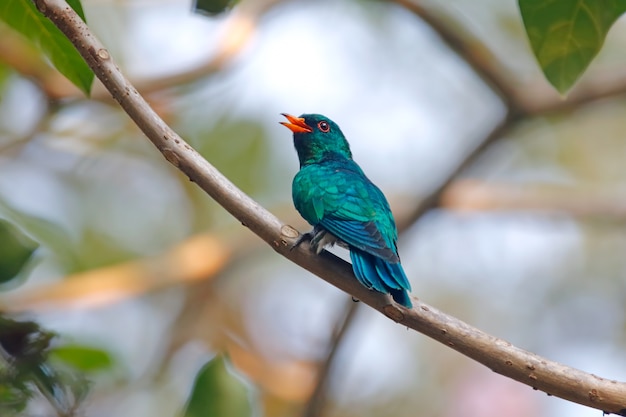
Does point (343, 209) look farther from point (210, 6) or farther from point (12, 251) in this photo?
point (12, 251)

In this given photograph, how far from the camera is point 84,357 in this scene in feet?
9.84

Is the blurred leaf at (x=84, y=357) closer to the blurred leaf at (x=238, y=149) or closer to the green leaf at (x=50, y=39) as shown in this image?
the green leaf at (x=50, y=39)

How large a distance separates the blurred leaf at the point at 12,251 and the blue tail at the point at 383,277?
986 millimetres

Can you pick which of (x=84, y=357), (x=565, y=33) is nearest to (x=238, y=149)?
(x=84, y=357)

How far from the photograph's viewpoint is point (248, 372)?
21.7 ft

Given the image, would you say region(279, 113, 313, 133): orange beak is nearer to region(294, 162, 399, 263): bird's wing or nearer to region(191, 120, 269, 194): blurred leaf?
region(294, 162, 399, 263): bird's wing

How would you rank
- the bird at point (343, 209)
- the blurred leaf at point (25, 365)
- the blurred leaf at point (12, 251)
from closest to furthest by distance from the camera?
the blurred leaf at point (25, 365) → the blurred leaf at point (12, 251) → the bird at point (343, 209)

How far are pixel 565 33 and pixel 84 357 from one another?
1978mm

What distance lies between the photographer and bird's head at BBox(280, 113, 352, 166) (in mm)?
4148

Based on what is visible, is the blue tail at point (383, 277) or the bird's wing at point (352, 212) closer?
the blue tail at point (383, 277)

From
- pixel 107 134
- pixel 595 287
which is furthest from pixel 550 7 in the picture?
pixel 595 287

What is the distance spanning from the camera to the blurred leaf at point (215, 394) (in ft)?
8.96

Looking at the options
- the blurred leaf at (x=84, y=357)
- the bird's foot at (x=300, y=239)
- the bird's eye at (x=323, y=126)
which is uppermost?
the bird's eye at (x=323, y=126)

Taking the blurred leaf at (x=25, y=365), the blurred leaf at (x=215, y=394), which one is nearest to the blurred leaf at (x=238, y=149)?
the blurred leaf at (x=215, y=394)
